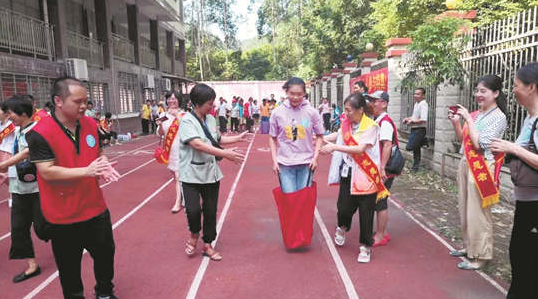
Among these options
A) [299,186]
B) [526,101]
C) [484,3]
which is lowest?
[299,186]

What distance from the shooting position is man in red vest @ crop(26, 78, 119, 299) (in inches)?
94.7

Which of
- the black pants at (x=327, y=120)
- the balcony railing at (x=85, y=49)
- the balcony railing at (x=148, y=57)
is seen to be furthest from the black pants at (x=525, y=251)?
the balcony railing at (x=148, y=57)

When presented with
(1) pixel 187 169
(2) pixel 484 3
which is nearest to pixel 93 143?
(1) pixel 187 169

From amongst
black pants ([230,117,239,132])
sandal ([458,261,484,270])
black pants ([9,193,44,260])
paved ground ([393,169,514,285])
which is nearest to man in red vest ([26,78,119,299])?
black pants ([9,193,44,260])

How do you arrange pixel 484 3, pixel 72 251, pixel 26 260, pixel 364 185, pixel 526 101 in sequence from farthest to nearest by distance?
pixel 484 3 < pixel 26 260 < pixel 364 185 < pixel 72 251 < pixel 526 101

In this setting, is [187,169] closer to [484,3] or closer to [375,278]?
[375,278]

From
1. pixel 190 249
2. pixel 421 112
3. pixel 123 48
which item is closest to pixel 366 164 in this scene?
pixel 190 249

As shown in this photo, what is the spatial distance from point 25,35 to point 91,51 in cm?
401

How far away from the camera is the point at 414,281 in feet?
11.2

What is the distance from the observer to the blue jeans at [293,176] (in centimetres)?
405

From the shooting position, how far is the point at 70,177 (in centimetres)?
240

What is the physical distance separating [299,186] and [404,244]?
1.35 meters

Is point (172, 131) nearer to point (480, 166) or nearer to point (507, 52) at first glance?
point (480, 166)

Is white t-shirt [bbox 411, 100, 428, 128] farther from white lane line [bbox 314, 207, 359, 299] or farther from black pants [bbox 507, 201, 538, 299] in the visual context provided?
black pants [bbox 507, 201, 538, 299]
